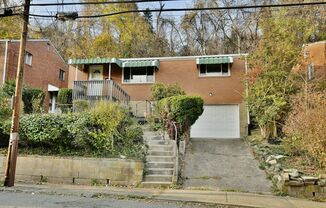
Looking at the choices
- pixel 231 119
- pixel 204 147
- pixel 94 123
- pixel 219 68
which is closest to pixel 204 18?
pixel 219 68

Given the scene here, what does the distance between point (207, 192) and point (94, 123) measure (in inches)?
197

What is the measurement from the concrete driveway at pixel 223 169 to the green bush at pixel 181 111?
1.37m

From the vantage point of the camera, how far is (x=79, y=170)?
12055mm

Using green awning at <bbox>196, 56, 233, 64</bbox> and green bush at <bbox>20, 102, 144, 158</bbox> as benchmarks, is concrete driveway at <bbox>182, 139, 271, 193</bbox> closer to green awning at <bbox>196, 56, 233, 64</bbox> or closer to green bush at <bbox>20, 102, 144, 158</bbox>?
green bush at <bbox>20, 102, 144, 158</bbox>

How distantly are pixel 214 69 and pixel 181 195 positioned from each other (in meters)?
14.2

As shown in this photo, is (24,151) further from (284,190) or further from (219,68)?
(219,68)

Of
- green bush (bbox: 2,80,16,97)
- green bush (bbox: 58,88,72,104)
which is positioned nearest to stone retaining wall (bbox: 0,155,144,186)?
green bush (bbox: 2,80,16,97)

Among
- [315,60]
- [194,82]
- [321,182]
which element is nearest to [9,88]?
[194,82]

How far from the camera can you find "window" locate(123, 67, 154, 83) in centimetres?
2344

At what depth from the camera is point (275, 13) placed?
27.1 meters

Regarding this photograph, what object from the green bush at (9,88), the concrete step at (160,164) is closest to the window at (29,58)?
the green bush at (9,88)

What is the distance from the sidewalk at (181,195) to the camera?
914 cm

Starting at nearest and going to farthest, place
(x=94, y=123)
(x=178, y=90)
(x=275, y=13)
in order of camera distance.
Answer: (x=94, y=123) → (x=178, y=90) → (x=275, y=13)

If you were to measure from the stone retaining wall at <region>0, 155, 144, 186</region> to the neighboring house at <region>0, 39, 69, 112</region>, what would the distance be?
42.3 ft
